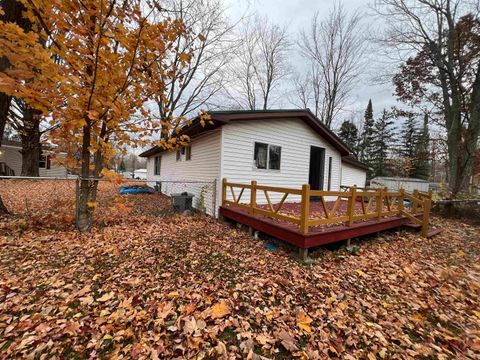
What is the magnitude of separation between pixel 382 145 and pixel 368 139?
2.36 metres

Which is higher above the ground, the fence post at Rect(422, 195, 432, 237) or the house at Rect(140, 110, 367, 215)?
the house at Rect(140, 110, 367, 215)

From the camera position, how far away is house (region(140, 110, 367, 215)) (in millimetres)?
7105

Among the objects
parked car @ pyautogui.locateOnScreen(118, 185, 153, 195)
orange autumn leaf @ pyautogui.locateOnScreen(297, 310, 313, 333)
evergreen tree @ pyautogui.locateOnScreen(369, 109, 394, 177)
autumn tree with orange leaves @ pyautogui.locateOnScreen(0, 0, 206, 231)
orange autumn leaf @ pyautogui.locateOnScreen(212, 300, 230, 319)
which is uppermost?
evergreen tree @ pyautogui.locateOnScreen(369, 109, 394, 177)

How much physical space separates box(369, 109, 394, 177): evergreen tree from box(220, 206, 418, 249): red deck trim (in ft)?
110

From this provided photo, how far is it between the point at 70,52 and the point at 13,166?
2664 cm

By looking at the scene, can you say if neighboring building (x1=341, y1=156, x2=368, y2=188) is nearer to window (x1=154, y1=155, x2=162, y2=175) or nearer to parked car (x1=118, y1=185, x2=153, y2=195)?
window (x1=154, y1=155, x2=162, y2=175)

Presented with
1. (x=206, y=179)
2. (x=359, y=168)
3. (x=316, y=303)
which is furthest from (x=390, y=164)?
(x=316, y=303)

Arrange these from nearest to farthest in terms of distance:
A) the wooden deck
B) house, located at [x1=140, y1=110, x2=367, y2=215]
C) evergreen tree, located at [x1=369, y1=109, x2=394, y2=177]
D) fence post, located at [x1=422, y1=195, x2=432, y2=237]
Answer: the wooden deck < fence post, located at [x1=422, y1=195, x2=432, y2=237] < house, located at [x1=140, y1=110, x2=367, y2=215] < evergreen tree, located at [x1=369, y1=109, x2=394, y2=177]

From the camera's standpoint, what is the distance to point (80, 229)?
16.1 feet

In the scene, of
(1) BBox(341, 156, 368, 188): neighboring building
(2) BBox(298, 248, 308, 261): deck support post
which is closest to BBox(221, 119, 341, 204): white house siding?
(2) BBox(298, 248, 308, 261): deck support post

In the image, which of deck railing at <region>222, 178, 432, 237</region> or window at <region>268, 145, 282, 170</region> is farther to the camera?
window at <region>268, 145, 282, 170</region>

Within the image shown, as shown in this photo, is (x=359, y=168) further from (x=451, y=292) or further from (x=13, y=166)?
(x=13, y=166)

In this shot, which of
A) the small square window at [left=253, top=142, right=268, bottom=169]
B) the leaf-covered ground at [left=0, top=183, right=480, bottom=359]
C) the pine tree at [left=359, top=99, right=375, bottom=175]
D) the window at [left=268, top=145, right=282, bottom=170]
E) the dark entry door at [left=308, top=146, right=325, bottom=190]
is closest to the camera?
the leaf-covered ground at [left=0, top=183, right=480, bottom=359]

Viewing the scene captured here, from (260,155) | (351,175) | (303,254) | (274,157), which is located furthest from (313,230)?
(351,175)
